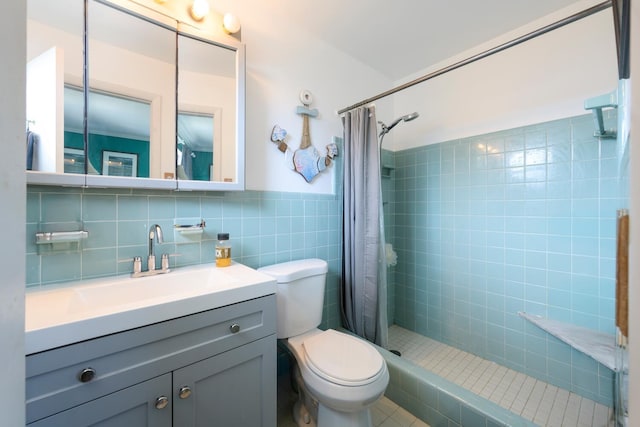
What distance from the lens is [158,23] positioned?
1167 millimetres

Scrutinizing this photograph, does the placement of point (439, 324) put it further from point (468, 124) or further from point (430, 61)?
point (430, 61)

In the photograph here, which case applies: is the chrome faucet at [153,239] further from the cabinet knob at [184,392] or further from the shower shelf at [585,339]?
the shower shelf at [585,339]

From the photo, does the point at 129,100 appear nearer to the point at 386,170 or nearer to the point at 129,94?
the point at 129,94

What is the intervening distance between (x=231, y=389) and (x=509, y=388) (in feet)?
5.67

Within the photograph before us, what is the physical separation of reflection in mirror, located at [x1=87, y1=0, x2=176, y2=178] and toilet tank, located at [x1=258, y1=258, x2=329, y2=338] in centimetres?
79

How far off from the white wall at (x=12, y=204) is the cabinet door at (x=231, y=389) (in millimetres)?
646

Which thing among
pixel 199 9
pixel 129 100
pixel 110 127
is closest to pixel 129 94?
pixel 129 100

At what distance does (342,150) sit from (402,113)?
90 centimetres

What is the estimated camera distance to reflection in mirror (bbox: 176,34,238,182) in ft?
4.12

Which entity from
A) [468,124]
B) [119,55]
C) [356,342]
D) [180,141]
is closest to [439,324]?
[356,342]

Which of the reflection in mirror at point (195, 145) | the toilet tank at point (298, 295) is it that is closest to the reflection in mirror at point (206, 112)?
the reflection in mirror at point (195, 145)

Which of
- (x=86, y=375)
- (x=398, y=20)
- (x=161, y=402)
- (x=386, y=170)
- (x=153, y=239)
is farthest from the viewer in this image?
(x=386, y=170)

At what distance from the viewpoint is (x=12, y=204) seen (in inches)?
11.5

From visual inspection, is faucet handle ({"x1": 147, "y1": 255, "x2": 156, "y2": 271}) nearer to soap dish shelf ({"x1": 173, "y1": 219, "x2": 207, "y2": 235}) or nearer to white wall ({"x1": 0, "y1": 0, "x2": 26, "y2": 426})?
soap dish shelf ({"x1": 173, "y1": 219, "x2": 207, "y2": 235})
